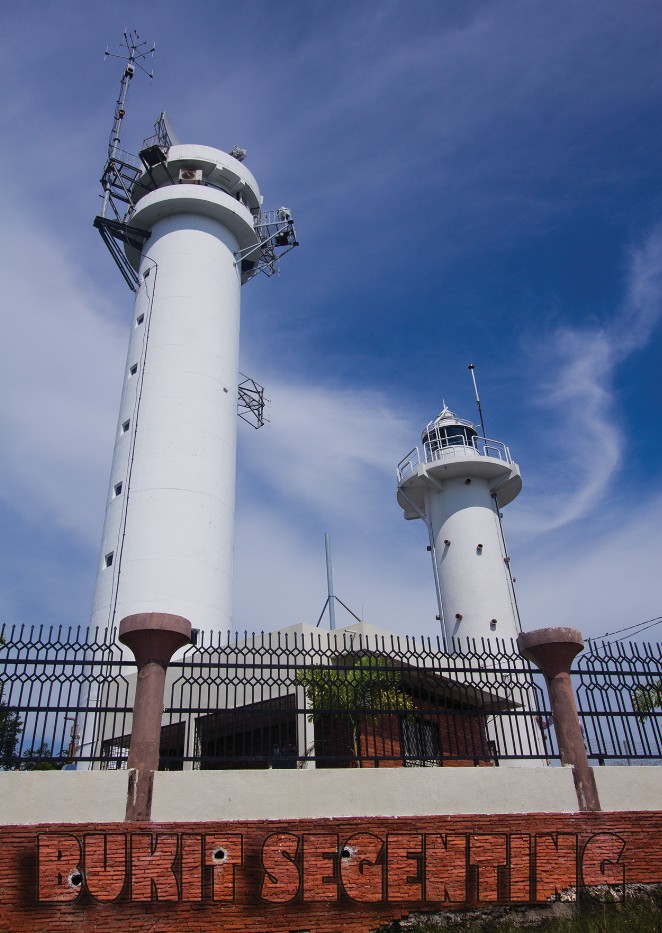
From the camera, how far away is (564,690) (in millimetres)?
10938

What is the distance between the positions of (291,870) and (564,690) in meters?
4.77

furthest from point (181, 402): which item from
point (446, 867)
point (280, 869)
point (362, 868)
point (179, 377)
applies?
point (446, 867)

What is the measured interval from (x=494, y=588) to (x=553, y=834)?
19.8 metres

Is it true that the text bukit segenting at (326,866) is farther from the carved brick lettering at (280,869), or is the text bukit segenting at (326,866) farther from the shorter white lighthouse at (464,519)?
the shorter white lighthouse at (464,519)

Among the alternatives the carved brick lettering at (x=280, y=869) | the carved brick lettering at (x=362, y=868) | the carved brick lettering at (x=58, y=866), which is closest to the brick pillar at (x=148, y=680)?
A: the carved brick lettering at (x=58, y=866)

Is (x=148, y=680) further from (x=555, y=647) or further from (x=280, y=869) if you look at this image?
(x=555, y=647)

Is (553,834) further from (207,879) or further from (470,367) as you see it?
(470,367)

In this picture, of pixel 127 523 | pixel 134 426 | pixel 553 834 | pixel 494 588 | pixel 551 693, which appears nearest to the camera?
pixel 553 834

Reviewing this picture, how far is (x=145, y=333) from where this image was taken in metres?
26.6

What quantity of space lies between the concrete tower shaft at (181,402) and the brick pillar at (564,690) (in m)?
12.8

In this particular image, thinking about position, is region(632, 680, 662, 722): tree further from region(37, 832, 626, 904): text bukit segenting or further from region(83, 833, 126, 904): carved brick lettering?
region(83, 833, 126, 904): carved brick lettering

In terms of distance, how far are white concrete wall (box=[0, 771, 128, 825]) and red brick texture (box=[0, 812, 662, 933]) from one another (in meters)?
0.17

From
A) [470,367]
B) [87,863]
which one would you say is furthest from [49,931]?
[470,367]

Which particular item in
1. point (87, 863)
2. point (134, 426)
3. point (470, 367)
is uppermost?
point (470, 367)
